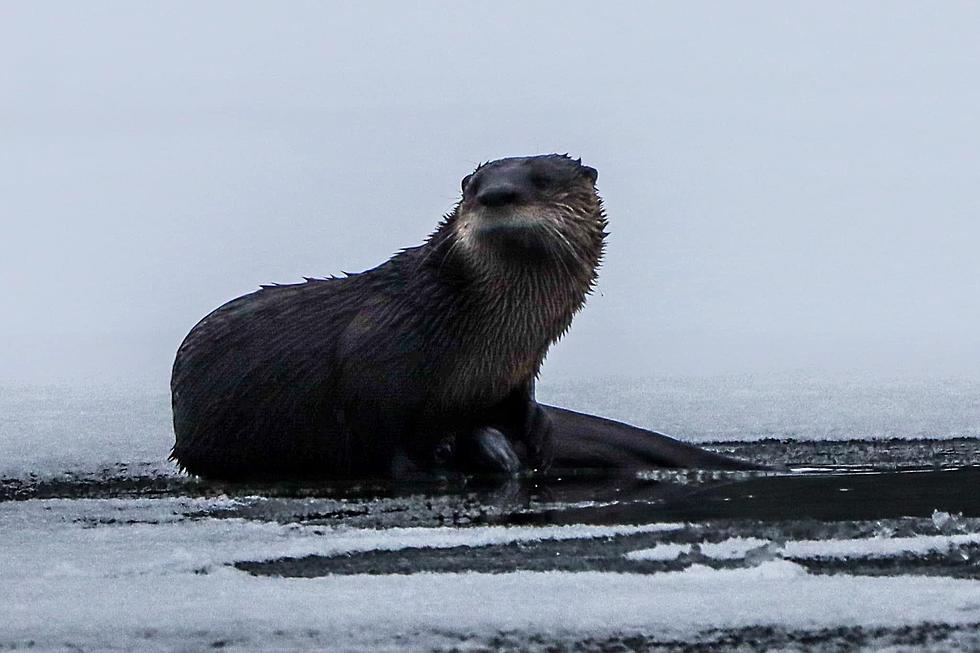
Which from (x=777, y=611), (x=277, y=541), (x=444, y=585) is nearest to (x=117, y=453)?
(x=277, y=541)

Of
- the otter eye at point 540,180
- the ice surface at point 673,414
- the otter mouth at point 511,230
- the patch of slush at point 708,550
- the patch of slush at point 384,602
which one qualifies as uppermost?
the otter eye at point 540,180

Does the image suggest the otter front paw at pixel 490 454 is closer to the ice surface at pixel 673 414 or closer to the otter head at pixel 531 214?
the otter head at pixel 531 214

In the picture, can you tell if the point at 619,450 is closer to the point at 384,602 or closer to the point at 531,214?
the point at 531,214

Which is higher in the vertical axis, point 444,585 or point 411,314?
point 411,314

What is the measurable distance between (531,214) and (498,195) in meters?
0.18

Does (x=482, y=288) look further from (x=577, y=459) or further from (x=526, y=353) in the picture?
(x=577, y=459)

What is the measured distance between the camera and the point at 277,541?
3.18 m

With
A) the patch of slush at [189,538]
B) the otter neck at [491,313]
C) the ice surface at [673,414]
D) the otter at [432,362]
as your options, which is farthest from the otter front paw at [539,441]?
the patch of slush at [189,538]

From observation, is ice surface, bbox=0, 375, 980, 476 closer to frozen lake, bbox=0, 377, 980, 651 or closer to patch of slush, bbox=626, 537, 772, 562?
frozen lake, bbox=0, 377, 980, 651

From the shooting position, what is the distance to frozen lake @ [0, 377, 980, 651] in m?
2.31

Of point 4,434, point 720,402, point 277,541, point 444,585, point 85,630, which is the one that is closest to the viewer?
point 85,630

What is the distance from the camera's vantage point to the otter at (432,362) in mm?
4645

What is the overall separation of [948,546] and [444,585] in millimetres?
1027

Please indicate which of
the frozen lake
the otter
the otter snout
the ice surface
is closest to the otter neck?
the otter
